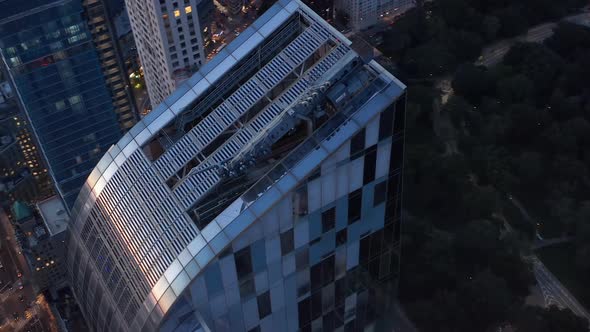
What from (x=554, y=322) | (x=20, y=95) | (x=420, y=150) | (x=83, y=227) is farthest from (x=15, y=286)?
(x=83, y=227)

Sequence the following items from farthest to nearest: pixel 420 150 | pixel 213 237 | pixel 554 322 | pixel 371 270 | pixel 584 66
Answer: pixel 584 66 < pixel 420 150 < pixel 554 322 < pixel 371 270 < pixel 213 237

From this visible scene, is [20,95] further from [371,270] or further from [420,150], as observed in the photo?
[371,270]

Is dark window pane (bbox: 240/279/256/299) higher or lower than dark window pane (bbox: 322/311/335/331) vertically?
higher

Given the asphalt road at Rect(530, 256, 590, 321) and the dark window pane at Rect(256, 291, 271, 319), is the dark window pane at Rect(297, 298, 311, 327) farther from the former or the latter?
the asphalt road at Rect(530, 256, 590, 321)

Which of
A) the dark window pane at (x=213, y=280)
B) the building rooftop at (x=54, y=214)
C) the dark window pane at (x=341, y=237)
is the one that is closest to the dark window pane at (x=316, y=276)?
the dark window pane at (x=341, y=237)

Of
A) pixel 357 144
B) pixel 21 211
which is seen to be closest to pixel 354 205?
pixel 357 144

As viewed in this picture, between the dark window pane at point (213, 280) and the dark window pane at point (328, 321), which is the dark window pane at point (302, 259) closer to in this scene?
the dark window pane at point (213, 280)

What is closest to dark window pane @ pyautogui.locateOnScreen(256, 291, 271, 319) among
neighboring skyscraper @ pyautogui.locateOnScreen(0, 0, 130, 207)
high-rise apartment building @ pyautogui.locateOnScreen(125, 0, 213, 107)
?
neighboring skyscraper @ pyautogui.locateOnScreen(0, 0, 130, 207)
